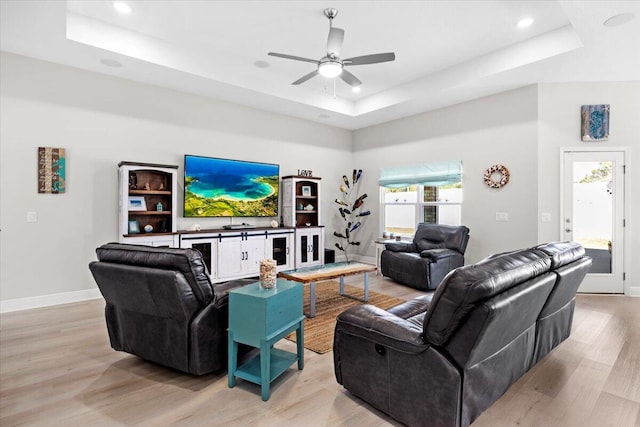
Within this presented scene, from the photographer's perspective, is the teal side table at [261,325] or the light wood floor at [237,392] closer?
the light wood floor at [237,392]

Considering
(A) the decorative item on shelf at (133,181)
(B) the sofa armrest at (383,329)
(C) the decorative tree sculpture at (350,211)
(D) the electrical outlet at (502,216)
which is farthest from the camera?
(C) the decorative tree sculpture at (350,211)

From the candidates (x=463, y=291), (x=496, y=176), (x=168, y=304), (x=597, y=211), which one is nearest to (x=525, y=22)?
(x=496, y=176)

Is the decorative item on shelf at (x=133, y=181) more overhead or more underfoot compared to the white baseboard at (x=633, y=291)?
more overhead

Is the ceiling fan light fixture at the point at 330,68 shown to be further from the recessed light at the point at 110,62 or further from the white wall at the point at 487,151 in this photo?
the white wall at the point at 487,151

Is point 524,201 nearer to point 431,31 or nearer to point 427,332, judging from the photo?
point 431,31

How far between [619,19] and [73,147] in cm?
635

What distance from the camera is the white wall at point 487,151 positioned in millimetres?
5004

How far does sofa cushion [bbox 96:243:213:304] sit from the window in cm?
486

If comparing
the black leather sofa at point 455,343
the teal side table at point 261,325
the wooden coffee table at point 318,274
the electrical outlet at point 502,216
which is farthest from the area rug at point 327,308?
the electrical outlet at point 502,216

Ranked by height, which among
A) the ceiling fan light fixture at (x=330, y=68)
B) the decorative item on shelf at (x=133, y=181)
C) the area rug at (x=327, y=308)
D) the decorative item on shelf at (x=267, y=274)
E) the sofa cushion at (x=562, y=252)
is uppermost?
the ceiling fan light fixture at (x=330, y=68)

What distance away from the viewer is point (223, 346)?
2.47 metres

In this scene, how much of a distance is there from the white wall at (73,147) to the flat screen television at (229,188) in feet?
0.71

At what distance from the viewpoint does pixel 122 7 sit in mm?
3590

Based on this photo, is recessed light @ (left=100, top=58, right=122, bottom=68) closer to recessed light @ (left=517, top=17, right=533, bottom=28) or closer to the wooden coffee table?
the wooden coffee table
